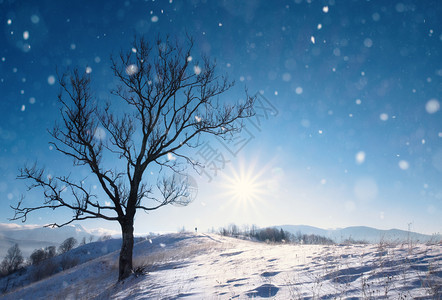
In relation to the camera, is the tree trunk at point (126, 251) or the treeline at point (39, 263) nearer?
the tree trunk at point (126, 251)

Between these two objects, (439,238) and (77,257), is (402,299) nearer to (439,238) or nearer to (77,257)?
(439,238)

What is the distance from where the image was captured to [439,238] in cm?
545

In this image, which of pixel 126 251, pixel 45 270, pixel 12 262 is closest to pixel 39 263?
pixel 45 270

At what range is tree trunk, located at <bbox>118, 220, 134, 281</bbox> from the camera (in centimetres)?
799

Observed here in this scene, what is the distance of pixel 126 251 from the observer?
8188 mm

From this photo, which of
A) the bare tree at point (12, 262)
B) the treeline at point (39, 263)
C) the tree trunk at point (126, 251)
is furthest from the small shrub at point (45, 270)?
the tree trunk at point (126, 251)

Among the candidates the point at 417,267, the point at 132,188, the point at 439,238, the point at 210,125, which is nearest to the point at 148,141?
the point at 132,188

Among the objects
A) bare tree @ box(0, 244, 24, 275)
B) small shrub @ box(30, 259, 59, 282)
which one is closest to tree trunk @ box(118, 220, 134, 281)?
small shrub @ box(30, 259, 59, 282)

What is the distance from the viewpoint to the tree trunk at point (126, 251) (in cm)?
799

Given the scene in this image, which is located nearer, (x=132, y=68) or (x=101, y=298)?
(x=101, y=298)

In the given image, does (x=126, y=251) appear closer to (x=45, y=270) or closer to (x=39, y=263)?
(x=45, y=270)

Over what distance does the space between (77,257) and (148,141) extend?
6775 centimetres

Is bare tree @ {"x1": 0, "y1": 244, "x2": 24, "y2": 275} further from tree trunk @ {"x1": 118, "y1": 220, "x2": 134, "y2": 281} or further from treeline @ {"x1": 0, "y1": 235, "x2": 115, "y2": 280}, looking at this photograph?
tree trunk @ {"x1": 118, "y1": 220, "x2": 134, "y2": 281}

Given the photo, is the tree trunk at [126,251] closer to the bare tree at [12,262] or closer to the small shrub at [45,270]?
the small shrub at [45,270]
